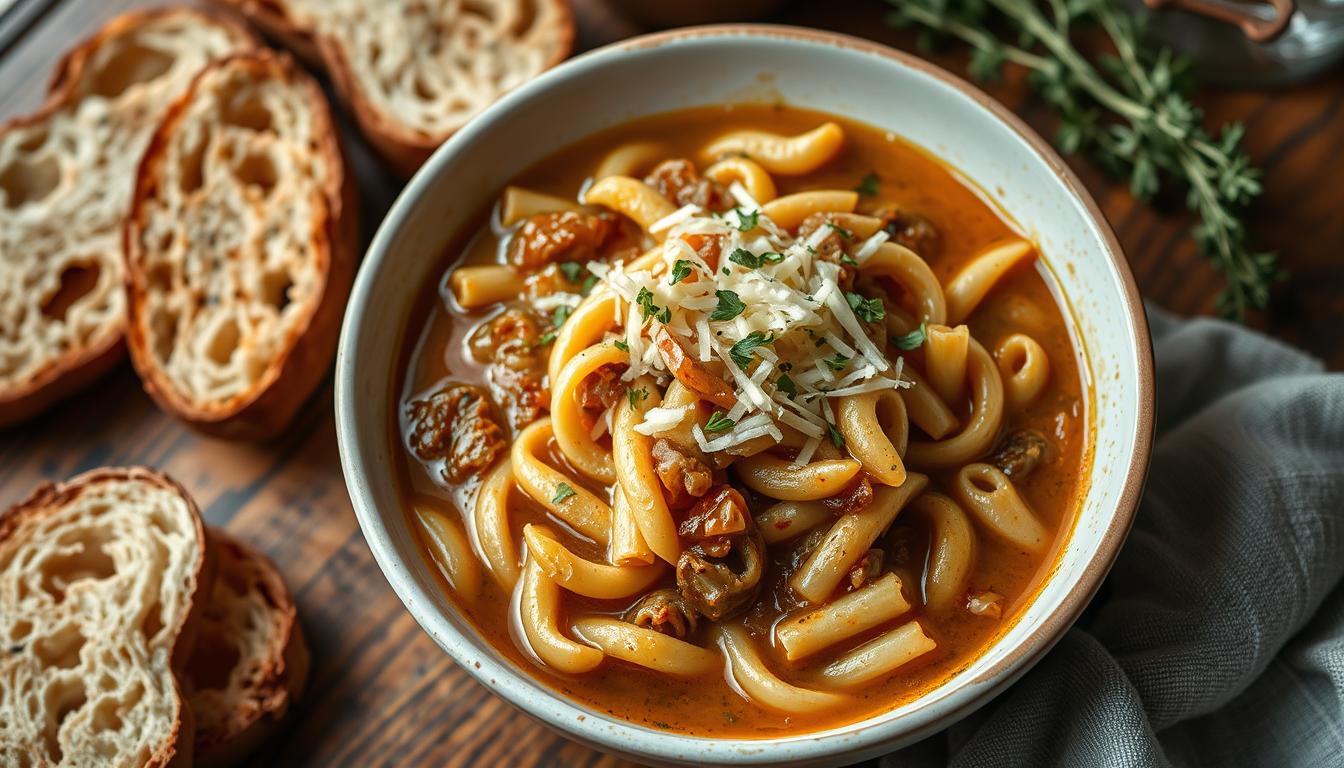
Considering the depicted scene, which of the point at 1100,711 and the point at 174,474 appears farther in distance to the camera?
the point at 174,474

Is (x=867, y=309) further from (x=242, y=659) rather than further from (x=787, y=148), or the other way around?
(x=242, y=659)

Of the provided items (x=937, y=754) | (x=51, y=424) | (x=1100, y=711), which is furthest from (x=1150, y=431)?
(x=51, y=424)

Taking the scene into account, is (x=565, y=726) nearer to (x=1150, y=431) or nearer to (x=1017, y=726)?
(x=1017, y=726)

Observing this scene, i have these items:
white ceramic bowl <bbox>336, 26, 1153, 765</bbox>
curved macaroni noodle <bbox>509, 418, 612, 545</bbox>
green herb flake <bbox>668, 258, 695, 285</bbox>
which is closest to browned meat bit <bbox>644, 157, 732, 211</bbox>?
white ceramic bowl <bbox>336, 26, 1153, 765</bbox>

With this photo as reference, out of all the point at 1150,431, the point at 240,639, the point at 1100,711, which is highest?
the point at 1150,431

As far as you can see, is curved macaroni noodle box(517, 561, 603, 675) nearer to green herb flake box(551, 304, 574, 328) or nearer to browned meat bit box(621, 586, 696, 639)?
browned meat bit box(621, 586, 696, 639)

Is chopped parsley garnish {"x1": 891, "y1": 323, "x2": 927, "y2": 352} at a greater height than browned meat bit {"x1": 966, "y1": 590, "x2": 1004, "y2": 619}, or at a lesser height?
greater
